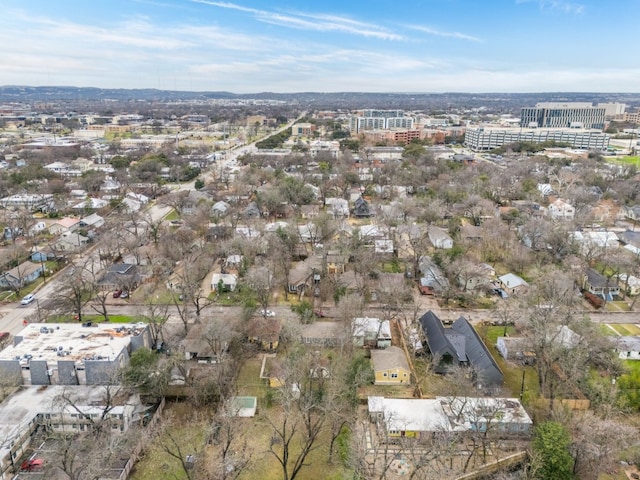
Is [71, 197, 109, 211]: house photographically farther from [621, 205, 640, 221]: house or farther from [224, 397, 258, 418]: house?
[621, 205, 640, 221]: house

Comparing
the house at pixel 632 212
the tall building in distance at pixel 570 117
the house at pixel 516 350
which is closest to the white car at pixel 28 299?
the house at pixel 516 350

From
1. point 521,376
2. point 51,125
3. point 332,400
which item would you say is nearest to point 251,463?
point 332,400

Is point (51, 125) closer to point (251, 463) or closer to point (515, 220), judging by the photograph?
point (515, 220)

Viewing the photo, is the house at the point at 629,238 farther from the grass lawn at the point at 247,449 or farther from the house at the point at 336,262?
the grass lawn at the point at 247,449

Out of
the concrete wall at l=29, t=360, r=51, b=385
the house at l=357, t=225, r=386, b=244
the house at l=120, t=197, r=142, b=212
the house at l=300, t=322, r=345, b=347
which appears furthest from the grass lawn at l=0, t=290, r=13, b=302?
the house at l=357, t=225, r=386, b=244

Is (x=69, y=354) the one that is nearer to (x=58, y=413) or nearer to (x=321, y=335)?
(x=58, y=413)

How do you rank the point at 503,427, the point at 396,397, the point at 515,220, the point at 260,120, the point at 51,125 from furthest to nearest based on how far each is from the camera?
the point at 260,120
the point at 51,125
the point at 515,220
the point at 396,397
the point at 503,427
